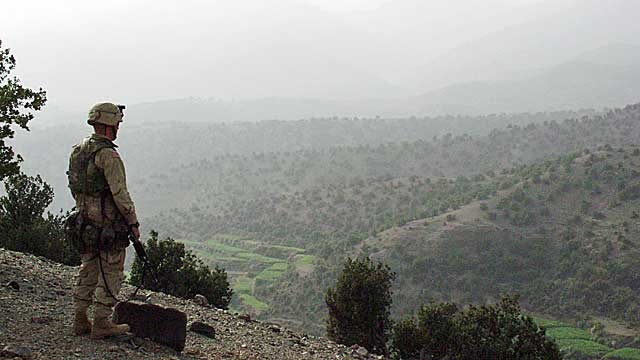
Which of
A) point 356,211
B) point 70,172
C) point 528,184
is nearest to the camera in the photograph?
point 70,172

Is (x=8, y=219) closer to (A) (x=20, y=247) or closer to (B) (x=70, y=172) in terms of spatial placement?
(A) (x=20, y=247)

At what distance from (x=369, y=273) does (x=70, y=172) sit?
1346cm

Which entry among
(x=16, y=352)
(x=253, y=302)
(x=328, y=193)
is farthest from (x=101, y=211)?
(x=328, y=193)

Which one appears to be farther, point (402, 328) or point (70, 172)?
point (402, 328)

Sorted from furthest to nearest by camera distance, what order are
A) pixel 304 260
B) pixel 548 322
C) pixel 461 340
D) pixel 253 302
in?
pixel 304 260
pixel 253 302
pixel 548 322
pixel 461 340

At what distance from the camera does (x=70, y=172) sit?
7.95 m

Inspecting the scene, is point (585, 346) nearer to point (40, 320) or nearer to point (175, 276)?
point (175, 276)

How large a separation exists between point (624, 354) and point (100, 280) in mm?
46138

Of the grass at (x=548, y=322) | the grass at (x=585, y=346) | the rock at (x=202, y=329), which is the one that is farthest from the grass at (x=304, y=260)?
the rock at (x=202, y=329)

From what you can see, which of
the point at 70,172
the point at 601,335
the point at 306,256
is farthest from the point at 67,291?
the point at 306,256

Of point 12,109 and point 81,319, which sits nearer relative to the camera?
point 81,319

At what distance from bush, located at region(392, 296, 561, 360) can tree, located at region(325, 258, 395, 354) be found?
0.63 meters

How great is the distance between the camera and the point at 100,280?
798 cm

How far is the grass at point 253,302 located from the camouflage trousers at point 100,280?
5700 cm
